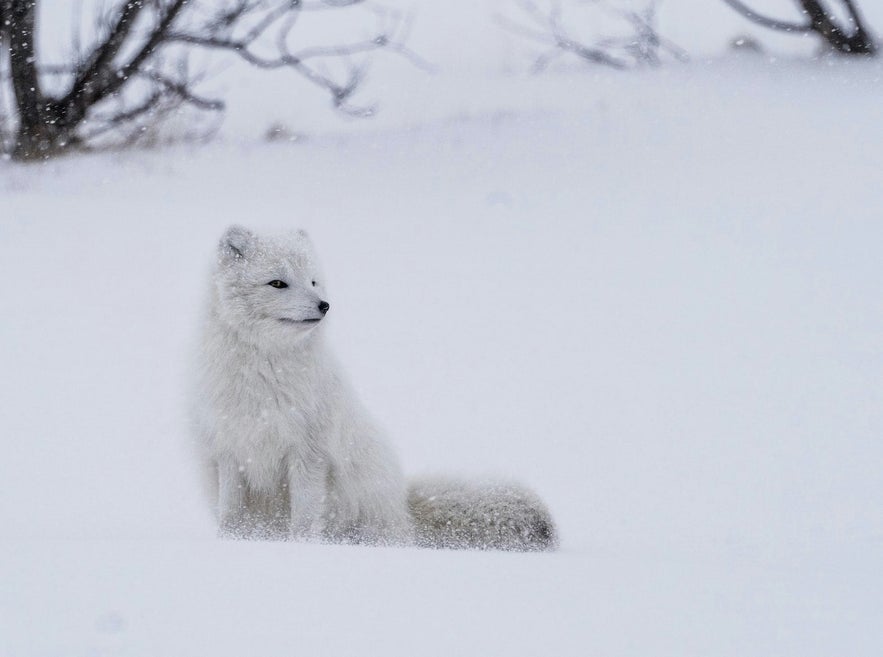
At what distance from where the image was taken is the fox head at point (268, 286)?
400cm

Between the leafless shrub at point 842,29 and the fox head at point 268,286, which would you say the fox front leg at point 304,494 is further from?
the leafless shrub at point 842,29

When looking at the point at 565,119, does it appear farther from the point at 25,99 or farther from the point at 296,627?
the point at 296,627

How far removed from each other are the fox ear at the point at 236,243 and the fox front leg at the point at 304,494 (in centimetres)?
82

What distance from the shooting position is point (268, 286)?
13.3 feet

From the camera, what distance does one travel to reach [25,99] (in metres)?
11.2

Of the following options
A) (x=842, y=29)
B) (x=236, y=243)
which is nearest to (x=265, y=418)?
(x=236, y=243)

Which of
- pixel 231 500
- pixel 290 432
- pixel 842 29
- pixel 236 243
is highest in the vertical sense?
pixel 842 29

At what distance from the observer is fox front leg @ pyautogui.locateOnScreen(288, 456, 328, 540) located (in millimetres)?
4047

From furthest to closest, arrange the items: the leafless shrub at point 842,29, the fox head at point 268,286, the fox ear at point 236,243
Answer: the leafless shrub at point 842,29 → the fox ear at point 236,243 → the fox head at point 268,286

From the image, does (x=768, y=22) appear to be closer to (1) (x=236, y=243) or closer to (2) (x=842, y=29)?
(2) (x=842, y=29)

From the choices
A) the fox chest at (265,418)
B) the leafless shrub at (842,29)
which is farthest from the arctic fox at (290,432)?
the leafless shrub at (842,29)

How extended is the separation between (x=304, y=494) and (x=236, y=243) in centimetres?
101

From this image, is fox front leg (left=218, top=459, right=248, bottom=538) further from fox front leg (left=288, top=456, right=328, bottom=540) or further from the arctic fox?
fox front leg (left=288, top=456, right=328, bottom=540)

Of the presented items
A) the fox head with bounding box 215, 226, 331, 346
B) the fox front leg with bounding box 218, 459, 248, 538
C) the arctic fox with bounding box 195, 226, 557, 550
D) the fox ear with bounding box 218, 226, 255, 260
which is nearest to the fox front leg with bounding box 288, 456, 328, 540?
the arctic fox with bounding box 195, 226, 557, 550
